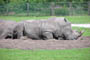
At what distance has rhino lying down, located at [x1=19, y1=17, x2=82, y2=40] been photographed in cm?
1355

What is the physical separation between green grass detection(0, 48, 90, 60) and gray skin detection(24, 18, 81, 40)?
3098mm

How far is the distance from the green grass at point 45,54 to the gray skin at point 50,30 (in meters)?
3.10

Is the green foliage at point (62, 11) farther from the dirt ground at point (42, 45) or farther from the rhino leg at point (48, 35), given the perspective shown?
the dirt ground at point (42, 45)

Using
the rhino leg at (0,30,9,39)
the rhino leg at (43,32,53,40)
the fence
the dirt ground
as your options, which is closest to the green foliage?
the fence

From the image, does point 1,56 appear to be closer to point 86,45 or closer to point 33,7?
point 86,45

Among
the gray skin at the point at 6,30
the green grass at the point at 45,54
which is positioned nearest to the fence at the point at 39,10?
the gray skin at the point at 6,30

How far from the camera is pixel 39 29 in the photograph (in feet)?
44.8

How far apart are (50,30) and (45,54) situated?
A: 3.94 metres

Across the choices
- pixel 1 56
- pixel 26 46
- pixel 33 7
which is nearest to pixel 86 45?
pixel 26 46

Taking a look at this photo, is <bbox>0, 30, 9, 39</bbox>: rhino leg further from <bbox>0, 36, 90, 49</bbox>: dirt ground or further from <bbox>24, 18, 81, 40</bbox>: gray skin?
<bbox>0, 36, 90, 49</bbox>: dirt ground

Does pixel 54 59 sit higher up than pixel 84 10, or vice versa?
pixel 54 59

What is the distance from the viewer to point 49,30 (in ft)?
44.3

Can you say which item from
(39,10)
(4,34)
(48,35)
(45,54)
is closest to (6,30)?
(4,34)

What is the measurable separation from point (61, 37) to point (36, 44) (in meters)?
2.56
